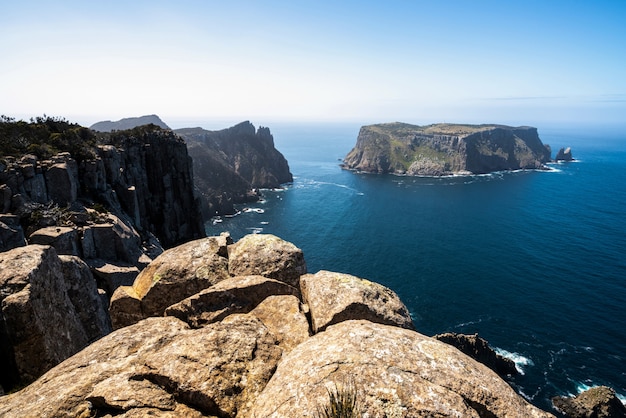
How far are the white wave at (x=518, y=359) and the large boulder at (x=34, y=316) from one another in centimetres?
7765

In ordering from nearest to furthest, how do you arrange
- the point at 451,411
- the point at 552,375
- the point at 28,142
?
the point at 451,411, the point at 28,142, the point at 552,375

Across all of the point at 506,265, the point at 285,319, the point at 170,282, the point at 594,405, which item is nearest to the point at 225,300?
the point at 285,319

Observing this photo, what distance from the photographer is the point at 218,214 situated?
176 meters

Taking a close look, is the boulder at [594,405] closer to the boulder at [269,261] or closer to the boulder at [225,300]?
the boulder at [269,261]

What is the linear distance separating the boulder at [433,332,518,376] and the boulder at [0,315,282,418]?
2586 inches

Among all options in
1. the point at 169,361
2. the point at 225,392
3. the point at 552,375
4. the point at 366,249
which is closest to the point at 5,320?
the point at 169,361

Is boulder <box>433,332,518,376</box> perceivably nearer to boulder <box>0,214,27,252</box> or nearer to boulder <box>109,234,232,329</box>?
boulder <box>109,234,232,329</box>

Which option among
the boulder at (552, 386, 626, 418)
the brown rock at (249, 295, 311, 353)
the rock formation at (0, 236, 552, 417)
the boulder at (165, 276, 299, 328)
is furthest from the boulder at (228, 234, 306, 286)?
the boulder at (552, 386, 626, 418)

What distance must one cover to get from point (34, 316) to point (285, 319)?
33.5 ft

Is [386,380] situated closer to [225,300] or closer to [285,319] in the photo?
[285,319]

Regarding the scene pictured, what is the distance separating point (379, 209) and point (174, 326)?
6722 inches

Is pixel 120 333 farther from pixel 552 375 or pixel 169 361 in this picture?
pixel 552 375

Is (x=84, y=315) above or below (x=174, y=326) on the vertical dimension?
below

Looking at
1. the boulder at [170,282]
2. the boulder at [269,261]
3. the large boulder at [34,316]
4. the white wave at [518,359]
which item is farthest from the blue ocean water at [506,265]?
the large boulder at [34,316]
